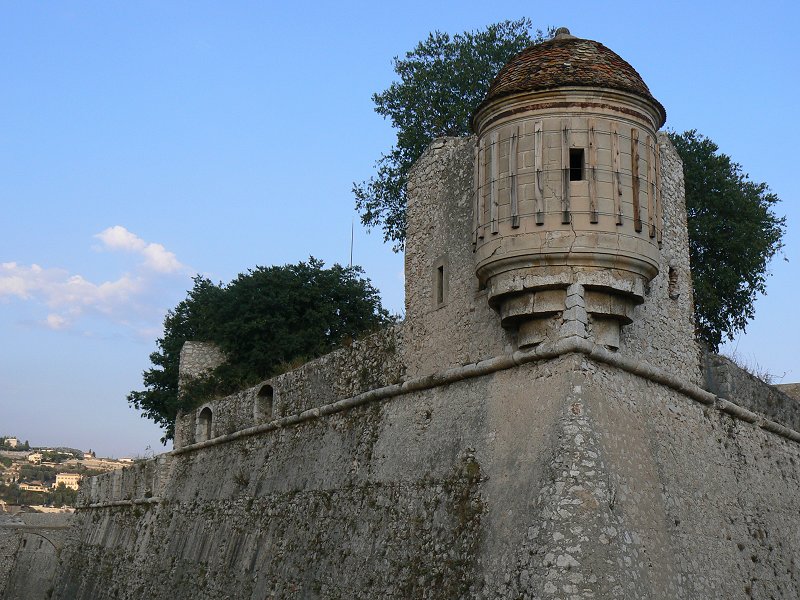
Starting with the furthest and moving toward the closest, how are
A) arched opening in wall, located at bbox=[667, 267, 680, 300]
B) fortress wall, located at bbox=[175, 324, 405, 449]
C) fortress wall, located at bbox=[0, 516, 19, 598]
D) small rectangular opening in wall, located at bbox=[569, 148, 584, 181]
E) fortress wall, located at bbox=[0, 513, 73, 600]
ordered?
1. fortress wall, located at bbox=[0, 516, 19, 598]
2. fortress wall, located at bbox=[0, 513, 73, 600]
3. fortress wall, located at bbox=[175, 324, 405, 449]
4. arched opening in wall, located at bbox=[667, 267, 680, 300]
5. small rectangular opening in wall, located at bbox=[569, 148, 584, 181]

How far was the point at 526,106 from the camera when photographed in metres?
9.56

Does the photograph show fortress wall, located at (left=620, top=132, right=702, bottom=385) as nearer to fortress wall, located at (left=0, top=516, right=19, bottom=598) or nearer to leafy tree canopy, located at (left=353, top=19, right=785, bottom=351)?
leafy tree canopy, located at (left=353, top=19, right=785, bottom=351)

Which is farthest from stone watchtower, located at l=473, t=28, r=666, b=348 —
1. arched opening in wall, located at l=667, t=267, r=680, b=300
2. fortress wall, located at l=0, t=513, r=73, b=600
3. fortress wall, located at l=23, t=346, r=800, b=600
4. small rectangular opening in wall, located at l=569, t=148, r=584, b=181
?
fortress wall, located at l=0, t=513, r=73, b=600

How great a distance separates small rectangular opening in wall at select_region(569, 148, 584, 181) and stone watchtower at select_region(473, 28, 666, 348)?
→ 10mm

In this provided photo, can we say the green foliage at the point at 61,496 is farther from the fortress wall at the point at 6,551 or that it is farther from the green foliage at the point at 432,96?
the green foliage at the point at 432,96

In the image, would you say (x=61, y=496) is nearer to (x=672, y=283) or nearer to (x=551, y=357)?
(x=672, y=283)

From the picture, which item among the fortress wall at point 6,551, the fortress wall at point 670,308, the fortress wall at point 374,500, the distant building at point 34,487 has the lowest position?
the fortress wall at point 6,551

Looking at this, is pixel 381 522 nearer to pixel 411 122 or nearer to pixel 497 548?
pixel 497 548

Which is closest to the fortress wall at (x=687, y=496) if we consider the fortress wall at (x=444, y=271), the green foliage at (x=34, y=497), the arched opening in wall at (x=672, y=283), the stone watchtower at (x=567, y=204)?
the stone watchtower at (x=567, y=204)

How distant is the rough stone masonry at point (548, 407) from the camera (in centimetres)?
878

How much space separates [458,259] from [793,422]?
590 cm

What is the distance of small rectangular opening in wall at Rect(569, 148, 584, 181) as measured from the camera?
9.38 m

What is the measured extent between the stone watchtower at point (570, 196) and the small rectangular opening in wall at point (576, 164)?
10 millimetres

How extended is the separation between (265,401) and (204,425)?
2.91 meters
